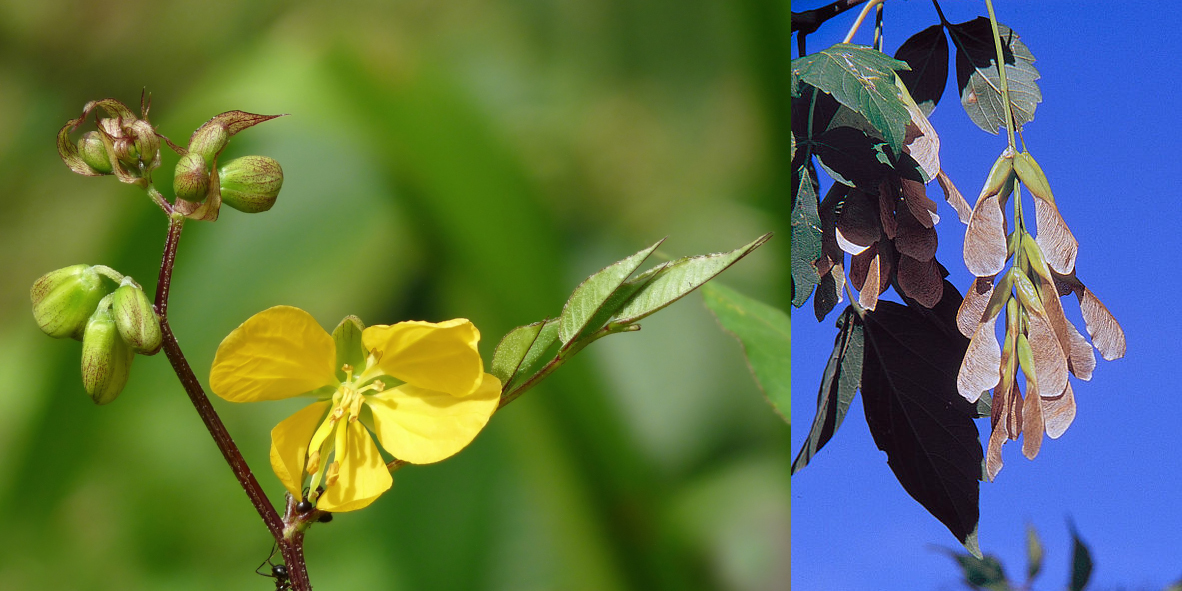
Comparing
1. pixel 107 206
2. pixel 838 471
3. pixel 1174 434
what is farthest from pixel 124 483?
pixel 1174 434

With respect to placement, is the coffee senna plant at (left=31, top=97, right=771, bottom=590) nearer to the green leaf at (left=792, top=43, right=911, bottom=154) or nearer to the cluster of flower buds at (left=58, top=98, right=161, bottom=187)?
the cluster of flower buds at (left=58, top=98, right=161, bottom=187)

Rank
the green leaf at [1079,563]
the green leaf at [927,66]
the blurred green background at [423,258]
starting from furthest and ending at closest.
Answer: the green leaf at [927,66] → the green leaf at [1079,563] → the blurred green background at [423,258]

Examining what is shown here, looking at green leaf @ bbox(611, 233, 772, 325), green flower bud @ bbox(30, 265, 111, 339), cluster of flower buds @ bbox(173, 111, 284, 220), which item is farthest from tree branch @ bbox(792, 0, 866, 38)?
green flower bud @ bbox(30, 265, 111, 339)

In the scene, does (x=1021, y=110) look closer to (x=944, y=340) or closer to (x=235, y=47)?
(x=944, y=340)

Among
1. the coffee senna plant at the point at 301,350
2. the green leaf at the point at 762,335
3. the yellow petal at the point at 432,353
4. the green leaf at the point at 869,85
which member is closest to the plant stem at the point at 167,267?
the coffee senna plant at the point at 301,350

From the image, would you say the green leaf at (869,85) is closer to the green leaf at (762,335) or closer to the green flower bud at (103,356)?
the green leaf at (762,335)

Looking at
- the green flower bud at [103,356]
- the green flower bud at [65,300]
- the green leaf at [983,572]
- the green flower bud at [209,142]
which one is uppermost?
the green flower bud at [209,142]

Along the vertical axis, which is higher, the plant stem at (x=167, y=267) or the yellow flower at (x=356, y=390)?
the plant stem at (x=167, y=267)
